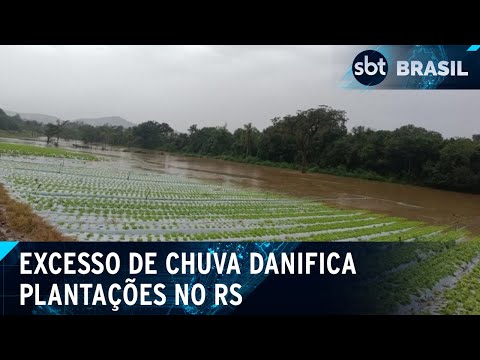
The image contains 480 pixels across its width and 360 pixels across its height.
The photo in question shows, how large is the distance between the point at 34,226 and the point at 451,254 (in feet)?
14.3

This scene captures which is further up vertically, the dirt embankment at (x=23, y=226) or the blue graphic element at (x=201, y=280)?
the dirt embankment at (x=23, y=226)

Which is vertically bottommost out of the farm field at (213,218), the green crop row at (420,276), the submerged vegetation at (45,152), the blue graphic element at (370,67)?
the green crop row at (420,276)

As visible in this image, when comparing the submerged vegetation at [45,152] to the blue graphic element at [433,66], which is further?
the submerged vegetation at [45,152]

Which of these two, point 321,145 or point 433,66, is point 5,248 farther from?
point 321,145

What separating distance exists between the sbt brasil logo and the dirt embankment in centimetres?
298

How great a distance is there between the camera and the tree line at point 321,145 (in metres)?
4.52

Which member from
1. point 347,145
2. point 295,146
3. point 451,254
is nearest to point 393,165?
point 347,145

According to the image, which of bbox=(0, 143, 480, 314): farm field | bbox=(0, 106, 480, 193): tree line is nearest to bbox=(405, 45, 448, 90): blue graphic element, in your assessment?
bbox=(0, 106, 480, 193): tree line

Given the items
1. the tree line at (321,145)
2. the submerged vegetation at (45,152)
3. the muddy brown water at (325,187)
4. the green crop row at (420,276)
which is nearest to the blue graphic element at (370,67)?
the tree line at (321,145)

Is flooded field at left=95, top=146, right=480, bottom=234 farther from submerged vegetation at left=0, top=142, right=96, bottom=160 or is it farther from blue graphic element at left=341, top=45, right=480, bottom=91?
blue graphic element at left=341, top=45, right=480, bottom=91

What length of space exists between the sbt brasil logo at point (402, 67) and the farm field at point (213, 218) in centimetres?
167

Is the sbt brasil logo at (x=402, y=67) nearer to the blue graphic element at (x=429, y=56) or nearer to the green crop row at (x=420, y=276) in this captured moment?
the blue graphic element at (x=429, y=56)

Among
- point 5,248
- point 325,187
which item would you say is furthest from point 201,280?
point 325,187

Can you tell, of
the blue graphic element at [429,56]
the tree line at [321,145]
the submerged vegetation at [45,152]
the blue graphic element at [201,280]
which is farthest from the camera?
the submerged vegetation at [45,152]
